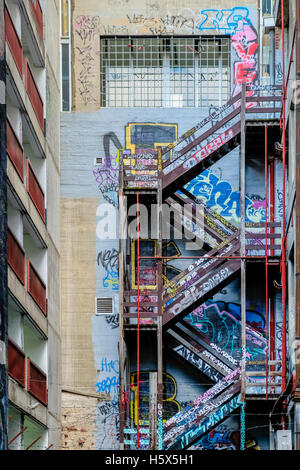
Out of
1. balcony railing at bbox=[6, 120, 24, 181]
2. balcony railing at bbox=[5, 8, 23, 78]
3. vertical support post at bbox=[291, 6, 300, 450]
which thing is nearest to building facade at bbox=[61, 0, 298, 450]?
balcony railing at bbox=[6, 120, 24, 181]

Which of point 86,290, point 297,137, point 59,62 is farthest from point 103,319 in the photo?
point 297,137

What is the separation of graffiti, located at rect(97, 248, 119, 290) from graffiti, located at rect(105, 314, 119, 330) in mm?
834

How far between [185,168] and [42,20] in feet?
19.1

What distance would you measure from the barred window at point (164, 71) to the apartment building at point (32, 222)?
1730 millimetres

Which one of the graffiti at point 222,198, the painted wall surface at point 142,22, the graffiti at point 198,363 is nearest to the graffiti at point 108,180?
the graffiti at point 222,198

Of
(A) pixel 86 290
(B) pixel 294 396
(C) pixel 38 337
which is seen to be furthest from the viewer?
(A) pixel 86 290

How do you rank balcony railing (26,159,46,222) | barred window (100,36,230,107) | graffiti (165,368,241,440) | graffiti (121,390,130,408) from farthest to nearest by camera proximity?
barred window (100,36,230,107)
graffiti (121,390,130,408)
graffiti (165,368,241,440)
balcony railing (26,159,46,222)

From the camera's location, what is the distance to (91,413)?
4203 centimetres

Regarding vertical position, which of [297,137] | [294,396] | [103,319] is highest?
[297,137]

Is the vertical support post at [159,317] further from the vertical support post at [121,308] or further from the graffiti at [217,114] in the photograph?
the graffiti at [217,114]

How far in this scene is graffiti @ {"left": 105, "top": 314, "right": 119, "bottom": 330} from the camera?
140ft

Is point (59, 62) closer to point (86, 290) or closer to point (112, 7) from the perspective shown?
point (112, 7)

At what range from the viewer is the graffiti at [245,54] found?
44062mm

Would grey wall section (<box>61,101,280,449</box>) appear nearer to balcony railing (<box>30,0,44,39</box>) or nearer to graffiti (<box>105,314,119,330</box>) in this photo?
graffiti (<box>105,314,119,330</box>)
